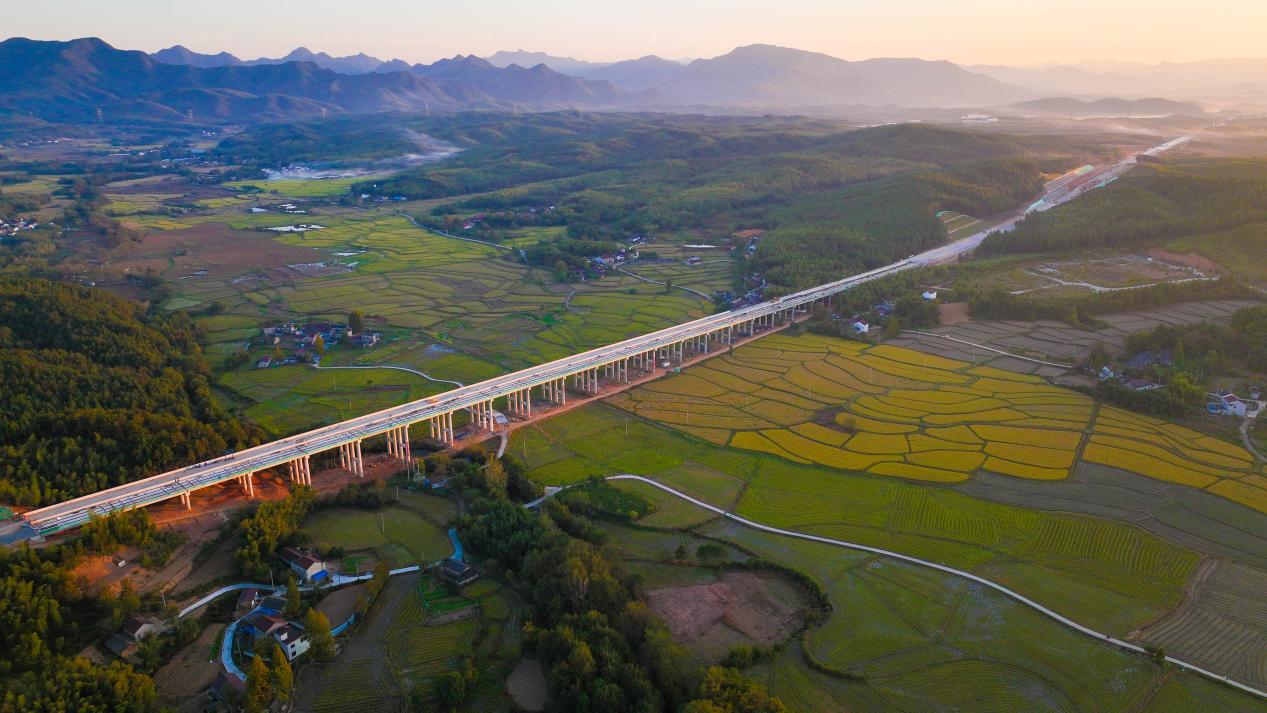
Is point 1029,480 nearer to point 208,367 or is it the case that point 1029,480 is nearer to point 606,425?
point 606,425

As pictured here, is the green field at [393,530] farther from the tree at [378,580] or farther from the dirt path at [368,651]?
the dirt path at [368,651]

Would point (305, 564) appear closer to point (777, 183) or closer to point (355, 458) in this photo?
point (355, 458)

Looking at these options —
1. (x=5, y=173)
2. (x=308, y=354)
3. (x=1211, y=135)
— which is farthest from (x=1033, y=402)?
(x=5, y=173)

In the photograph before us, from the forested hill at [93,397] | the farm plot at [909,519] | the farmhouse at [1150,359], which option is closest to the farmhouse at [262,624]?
the forested hill at [93,397]

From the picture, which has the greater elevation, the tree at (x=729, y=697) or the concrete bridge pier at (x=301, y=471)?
the tree at (x=729, y=697)

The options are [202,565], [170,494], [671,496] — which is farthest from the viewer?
[671,496]

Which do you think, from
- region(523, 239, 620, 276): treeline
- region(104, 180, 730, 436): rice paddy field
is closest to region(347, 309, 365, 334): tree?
region(104, 180, 730, 436): rice paddy field

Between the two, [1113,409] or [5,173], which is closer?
[1113,409]
